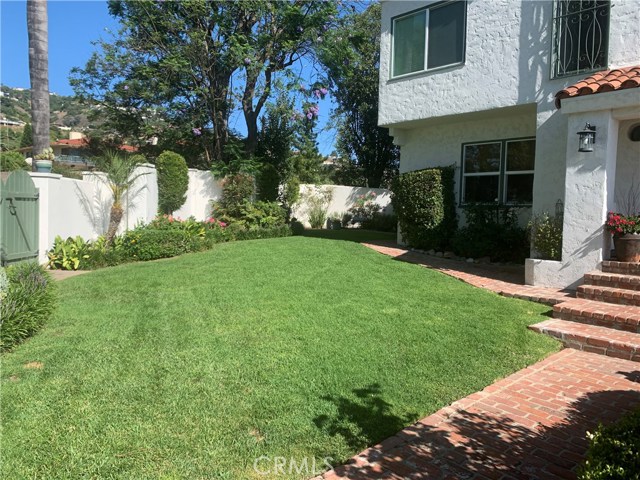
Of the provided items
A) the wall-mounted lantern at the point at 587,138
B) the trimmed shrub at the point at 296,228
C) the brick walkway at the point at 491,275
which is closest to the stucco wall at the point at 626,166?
the wall-mounted lantern at the point at 587,138

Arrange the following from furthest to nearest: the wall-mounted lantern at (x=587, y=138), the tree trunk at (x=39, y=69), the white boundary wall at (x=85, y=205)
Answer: the tree trunk at (x=39, y=69) < the white boundary wall at (x=85, y=205) < the wall-mounted lantern at (x=587, y=138)

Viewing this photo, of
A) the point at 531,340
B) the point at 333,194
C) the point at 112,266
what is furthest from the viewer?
the point at 333,194

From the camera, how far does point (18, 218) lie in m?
9.25

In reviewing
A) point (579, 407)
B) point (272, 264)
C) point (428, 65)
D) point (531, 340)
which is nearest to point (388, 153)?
point (428, 65)

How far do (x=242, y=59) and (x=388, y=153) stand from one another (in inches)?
490

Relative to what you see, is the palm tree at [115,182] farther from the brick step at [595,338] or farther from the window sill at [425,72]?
the brick step at [595,338]

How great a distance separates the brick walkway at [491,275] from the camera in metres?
7.41

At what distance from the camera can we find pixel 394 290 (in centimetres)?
747

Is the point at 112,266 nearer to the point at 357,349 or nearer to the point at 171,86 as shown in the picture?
the point at 357,349

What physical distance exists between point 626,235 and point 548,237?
1.33m

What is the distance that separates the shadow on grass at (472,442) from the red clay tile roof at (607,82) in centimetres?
524

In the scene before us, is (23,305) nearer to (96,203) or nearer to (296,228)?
(96,203)

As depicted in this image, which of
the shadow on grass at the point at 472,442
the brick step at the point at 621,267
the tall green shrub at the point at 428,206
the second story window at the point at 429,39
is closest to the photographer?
the shadow on grass at the point at 472,442

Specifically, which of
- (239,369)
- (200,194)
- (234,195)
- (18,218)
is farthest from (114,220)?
(239,369)
